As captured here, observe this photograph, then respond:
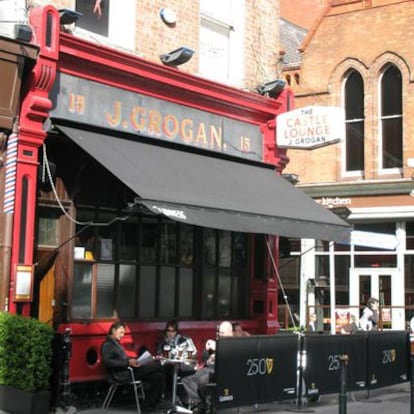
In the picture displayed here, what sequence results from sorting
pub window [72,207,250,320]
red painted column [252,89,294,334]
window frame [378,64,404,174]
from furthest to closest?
window frame [378,64,404,174]
red painted column [252,89,294,334]
pub window [72,207,250,320]

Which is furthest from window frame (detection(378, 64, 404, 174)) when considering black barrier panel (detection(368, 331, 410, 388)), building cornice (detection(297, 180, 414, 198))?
black barrier panel (detection(368, 331, 410, 388))

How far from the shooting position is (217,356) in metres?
9.52

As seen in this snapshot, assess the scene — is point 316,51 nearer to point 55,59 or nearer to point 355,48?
point 355,48

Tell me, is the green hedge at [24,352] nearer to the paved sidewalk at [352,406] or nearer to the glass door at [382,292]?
the paved sidewalk at [352,406]

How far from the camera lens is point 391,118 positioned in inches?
916

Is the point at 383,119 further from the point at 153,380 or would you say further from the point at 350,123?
the point at 153,380

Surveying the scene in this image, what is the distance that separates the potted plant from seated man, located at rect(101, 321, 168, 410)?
1050mm

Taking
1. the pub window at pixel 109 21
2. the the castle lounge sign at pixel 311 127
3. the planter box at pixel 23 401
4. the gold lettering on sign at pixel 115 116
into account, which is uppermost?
the pub window at pixel 109 21

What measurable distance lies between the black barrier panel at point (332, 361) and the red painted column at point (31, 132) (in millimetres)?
3983

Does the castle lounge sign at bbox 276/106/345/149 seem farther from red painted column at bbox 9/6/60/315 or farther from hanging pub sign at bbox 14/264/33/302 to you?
hanging pub sign at bbox 14/264/33/302

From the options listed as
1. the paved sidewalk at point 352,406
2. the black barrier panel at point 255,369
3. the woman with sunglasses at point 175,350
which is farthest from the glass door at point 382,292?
the black barrier panel at point 255,369

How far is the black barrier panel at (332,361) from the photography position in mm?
11094

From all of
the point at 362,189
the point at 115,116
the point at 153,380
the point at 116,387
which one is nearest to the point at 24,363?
the point at 116,387

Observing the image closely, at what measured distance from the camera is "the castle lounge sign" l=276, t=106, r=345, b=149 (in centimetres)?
1301
